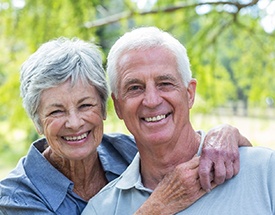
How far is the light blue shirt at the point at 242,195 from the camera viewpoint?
1767 mm

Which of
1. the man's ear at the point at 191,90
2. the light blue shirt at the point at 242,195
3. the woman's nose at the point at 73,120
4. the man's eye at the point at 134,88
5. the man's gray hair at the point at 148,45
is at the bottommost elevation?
the light blue shirt at the point at 242,195

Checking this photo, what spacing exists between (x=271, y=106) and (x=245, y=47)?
556 mm

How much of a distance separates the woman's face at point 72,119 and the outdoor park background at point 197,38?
127 centimetres

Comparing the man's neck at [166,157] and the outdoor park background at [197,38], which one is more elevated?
the outdoor park background at [197,38]

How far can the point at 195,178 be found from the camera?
6.00 ft

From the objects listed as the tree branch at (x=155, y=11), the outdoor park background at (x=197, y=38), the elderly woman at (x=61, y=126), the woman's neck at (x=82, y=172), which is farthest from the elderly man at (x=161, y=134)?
the tree branch at (x=155, y=11)

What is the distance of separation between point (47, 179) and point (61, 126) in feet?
0.88

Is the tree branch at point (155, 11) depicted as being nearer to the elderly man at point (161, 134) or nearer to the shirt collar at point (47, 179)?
the shirt collar at point (47, 179)

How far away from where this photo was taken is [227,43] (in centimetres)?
459

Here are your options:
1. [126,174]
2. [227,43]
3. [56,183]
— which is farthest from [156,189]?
[227,43]

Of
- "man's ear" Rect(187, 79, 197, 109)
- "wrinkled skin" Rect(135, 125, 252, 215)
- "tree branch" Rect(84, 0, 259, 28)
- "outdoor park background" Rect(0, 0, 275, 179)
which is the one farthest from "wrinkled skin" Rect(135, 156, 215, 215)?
"tree branch" Rect(84, 0, 259, 28)

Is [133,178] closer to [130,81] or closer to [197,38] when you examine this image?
[130,81]

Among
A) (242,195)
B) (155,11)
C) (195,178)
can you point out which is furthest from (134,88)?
(155,11)

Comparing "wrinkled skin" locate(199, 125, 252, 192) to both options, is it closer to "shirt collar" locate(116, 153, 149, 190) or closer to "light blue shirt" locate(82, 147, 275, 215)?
"light blue shirt" locate(82, 147, 275, 215)
